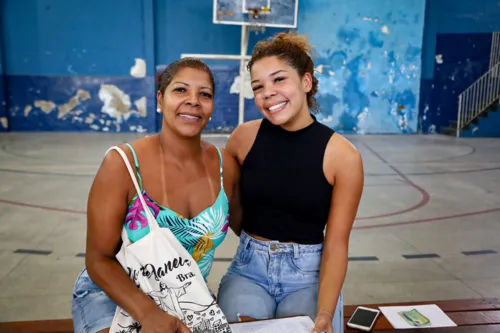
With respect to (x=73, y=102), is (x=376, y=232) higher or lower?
lower

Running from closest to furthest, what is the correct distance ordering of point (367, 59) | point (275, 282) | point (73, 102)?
point (275, 282), point (73, 102), point (367, 59)

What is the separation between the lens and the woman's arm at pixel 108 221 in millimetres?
1388

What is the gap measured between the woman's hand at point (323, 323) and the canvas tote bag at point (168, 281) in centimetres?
29

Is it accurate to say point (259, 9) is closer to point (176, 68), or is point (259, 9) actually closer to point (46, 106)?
point (46, 106)

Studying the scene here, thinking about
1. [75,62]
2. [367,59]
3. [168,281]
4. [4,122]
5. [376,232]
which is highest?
[367,59]

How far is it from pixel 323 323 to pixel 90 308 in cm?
76

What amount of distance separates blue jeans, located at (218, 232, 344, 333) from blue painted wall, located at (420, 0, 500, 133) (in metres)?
9.82

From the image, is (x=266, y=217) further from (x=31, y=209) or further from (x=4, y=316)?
(x=31, y=209)

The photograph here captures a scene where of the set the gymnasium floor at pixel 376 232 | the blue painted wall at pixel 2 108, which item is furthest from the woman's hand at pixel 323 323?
the blue painted wall at pixel 2 108

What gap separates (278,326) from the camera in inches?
56.4

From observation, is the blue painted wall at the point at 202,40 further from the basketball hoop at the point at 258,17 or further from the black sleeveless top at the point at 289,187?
the black sleeveless top at the point at 289,187

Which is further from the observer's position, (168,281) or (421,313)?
(421,313)

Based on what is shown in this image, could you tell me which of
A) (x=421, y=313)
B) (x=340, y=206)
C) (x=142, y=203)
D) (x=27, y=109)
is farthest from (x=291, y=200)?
(x=27, y=109)

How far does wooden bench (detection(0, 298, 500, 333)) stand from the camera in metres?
1.70
